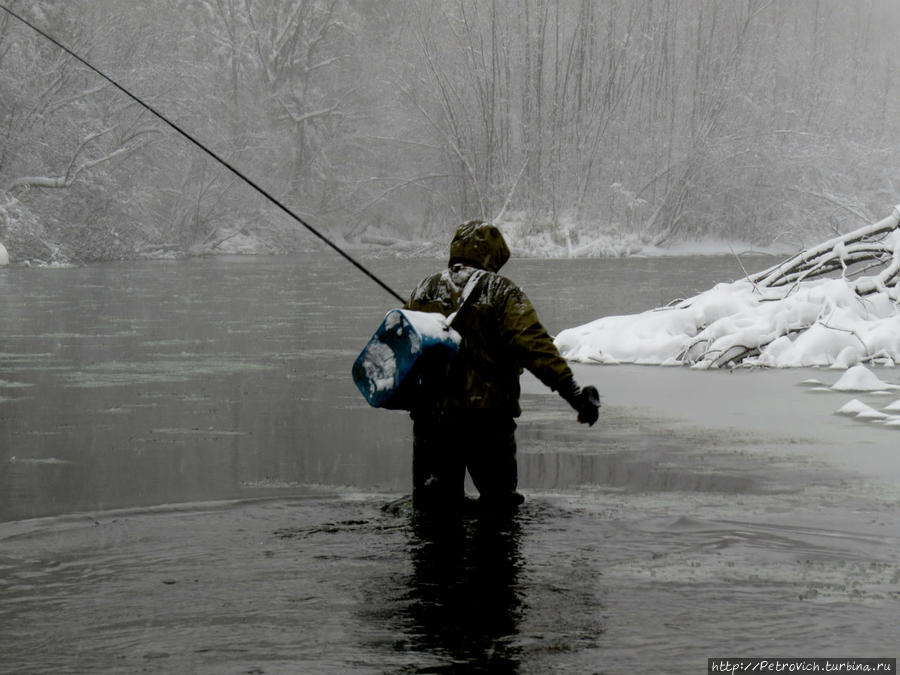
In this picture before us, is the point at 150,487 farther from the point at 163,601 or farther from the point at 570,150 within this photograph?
the point at 570,150

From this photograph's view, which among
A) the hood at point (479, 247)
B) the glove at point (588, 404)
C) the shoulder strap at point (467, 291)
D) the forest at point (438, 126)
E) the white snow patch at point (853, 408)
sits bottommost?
the white snow patch at point (853, 408)

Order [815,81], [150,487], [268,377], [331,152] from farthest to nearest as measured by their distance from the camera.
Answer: [331,152] → [815,81] → [268,377] → [150,487]

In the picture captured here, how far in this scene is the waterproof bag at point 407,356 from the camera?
5.18 m

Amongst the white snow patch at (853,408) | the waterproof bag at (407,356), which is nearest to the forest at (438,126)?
the white snow patch at (853,408)

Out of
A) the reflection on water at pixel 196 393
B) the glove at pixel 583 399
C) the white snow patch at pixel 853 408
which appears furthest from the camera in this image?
the white snow patch at pixel 853 408

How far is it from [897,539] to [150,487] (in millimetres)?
3514

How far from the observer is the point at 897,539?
554 cm

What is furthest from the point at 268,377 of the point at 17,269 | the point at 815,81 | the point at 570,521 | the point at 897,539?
the point at 815,81

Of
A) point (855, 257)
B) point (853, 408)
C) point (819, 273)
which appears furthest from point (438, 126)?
point (853, 408)

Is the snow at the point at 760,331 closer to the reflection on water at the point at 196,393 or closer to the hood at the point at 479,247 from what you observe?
the reflection on water at the point at 196,393

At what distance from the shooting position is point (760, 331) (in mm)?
13055

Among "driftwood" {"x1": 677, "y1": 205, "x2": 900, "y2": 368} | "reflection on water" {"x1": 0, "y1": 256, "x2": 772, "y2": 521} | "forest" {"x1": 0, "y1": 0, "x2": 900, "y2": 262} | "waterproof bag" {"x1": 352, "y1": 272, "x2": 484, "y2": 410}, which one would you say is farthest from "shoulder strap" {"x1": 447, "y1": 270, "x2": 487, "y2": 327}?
"forest" {"x1": 0, "y1": 0, "x2": 900, "y2": 262}

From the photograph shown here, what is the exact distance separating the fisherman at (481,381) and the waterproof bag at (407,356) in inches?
2.0

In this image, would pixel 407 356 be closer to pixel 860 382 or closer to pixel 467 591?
pixel 467 591
